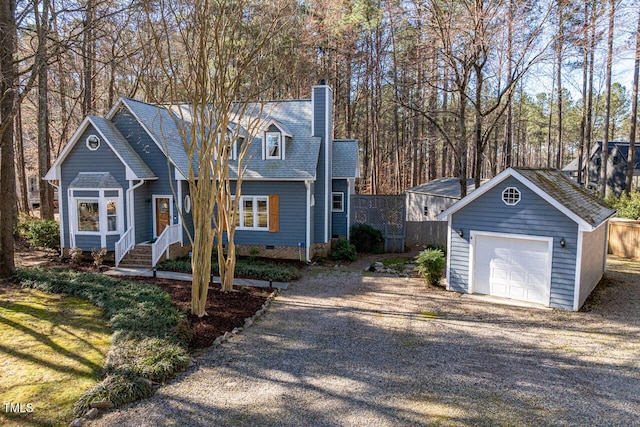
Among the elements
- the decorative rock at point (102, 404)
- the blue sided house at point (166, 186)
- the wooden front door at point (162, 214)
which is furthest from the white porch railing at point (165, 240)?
the decorative rock at point (102, 404)

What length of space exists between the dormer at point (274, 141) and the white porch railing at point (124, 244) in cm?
599

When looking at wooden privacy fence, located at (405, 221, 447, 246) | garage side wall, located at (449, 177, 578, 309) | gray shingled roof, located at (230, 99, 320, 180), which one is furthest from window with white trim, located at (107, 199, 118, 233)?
wooden privacy fence, located at (405, 221, 447, 246)

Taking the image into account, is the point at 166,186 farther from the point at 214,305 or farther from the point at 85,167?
the point at 214,305

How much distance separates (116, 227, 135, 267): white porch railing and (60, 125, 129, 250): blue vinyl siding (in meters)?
0.68

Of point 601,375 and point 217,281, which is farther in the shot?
point 217,281

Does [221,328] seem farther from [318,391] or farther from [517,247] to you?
[517,247]

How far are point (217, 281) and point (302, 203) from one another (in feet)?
17.2

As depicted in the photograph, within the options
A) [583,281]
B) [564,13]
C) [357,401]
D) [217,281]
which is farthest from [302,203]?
[564,13]

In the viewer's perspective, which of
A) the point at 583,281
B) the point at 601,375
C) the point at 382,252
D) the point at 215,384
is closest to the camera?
the point at 215,384

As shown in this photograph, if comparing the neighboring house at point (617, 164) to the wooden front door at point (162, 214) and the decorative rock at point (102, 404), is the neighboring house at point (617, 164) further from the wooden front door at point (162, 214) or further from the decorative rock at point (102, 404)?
the decorative rock at point (102, 404)

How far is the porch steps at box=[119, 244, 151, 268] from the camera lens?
613 inches

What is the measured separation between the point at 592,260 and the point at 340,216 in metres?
10.5

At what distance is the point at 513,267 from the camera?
12.5m

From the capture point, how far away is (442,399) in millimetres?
6816
